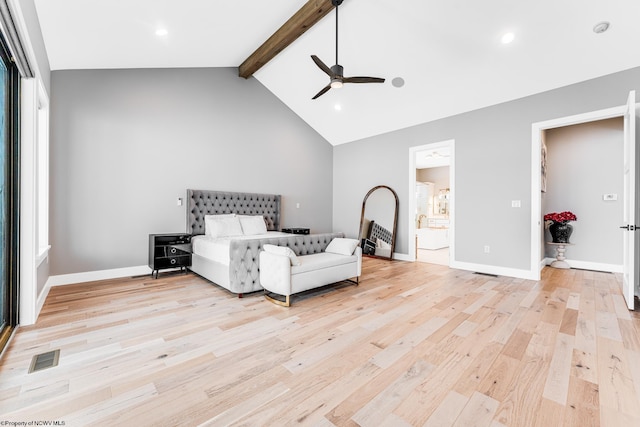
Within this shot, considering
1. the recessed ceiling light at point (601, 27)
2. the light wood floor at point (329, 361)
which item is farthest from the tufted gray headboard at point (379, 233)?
the recessed ceiling light at point (601, 27)

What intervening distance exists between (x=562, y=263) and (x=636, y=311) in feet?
7.94

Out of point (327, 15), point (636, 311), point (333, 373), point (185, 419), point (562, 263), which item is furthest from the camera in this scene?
point (562, 263)

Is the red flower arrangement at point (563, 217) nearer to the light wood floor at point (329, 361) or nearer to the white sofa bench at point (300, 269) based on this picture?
the light wood floor at point (329, 361)

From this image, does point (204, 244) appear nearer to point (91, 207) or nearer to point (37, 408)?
point (91, 207)

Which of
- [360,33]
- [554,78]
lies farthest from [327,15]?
[554,78]

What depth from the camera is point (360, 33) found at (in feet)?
13.0

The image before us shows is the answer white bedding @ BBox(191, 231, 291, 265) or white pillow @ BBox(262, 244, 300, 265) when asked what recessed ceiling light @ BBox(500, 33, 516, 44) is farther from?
white bedding @ BBox(191, 231, 291, 265)

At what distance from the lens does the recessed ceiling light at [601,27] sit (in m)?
3.00

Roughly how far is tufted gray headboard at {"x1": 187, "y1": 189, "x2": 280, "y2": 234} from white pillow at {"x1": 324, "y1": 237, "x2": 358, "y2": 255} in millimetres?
2152

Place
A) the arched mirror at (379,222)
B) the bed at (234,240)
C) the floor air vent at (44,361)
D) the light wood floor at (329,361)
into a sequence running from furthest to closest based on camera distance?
1. the arched mirror at (379,222)
2. the bed at (234,240)
3. the floor air vent at (44,361)
4. the light wood floor at (329,361)

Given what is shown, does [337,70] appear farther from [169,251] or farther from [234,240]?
[169,251]

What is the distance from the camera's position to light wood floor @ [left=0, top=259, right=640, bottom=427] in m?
1.39

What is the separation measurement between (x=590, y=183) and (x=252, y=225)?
240 inches

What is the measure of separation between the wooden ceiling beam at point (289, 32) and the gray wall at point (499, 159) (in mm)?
2879
